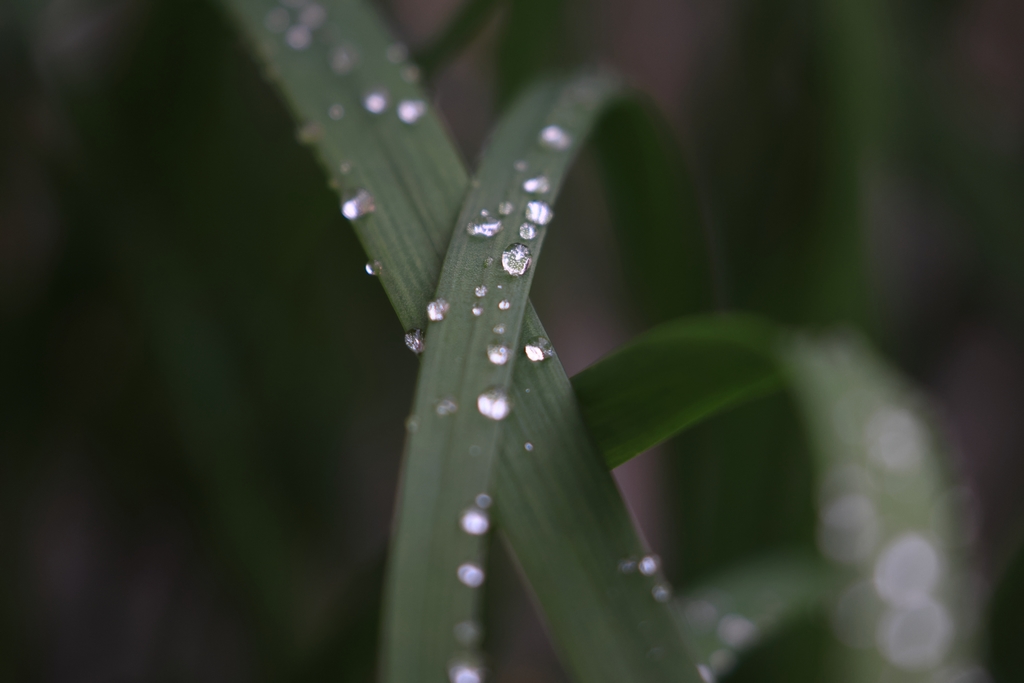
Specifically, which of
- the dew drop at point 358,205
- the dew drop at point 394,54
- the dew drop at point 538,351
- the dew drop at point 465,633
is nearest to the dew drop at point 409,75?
the dew drop at point 394,54

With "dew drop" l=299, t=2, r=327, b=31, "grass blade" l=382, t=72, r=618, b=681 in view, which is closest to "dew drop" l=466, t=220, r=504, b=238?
"grass blade" l=382, t=72, r=618, b=681

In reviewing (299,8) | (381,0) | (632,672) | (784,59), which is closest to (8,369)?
(299,8)

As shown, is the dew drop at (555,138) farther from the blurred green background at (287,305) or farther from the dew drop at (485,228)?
the blurred green background at (287,305)

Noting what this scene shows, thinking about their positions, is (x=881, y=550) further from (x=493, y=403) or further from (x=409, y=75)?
(x=409, y=75)

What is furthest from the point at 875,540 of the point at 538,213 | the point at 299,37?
the point at 299,37

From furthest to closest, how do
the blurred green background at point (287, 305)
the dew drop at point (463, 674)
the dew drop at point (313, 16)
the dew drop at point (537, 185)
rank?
the blurred green background at point (287, 305) → the dew drop at point (313, 16) → the dew drop at point (537, 185) → the dew drop at point (463, 674)

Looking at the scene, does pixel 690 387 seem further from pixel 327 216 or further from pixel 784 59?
pixel 784 59
